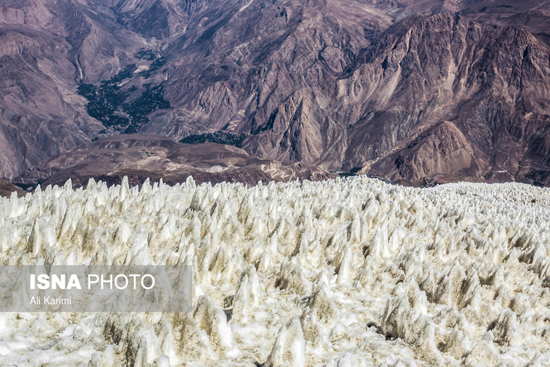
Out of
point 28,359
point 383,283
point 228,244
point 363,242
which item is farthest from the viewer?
point 363,242

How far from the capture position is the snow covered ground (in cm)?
1689

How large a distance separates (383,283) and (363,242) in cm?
623

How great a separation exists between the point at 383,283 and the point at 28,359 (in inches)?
670

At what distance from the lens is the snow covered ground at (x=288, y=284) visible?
665 inches

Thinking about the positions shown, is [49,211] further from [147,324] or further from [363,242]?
[363,242]

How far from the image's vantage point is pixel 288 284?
22922 mm

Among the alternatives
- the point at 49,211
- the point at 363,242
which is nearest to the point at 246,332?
the point at 363,242

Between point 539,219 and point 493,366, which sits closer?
A: point 493,366

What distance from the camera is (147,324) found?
18281 millimetres

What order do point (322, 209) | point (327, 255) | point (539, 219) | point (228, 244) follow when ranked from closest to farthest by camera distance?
point (228, 244)
point (327, 255)
point (322, 209)
point (539, 219)

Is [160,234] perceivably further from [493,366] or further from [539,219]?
[539,219]

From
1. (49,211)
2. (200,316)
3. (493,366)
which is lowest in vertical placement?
(493,366)

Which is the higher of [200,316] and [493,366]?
[200,316]

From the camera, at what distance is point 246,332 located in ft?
61.9
